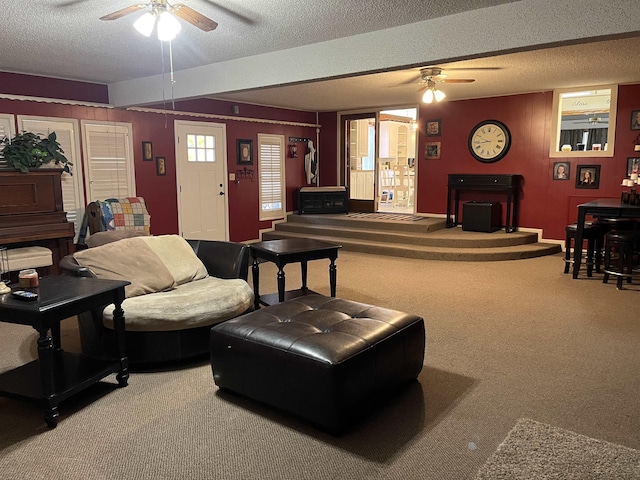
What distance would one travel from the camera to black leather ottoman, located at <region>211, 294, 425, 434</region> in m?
2.32

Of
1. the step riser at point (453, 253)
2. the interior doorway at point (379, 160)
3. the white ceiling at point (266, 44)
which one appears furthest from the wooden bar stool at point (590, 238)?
the interior doorway at point (379, 160)

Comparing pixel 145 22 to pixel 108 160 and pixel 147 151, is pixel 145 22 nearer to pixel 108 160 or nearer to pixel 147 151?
pixel 108 160

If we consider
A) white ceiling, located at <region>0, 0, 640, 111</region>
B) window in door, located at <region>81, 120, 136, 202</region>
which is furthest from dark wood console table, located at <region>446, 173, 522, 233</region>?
window in door, located at <region>81, 120, 136, 202</region>

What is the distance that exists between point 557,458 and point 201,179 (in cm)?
639

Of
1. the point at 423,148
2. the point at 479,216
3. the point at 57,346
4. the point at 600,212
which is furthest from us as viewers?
the point at 423,148

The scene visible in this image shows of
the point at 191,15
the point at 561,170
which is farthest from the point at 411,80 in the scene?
the point at 191,15

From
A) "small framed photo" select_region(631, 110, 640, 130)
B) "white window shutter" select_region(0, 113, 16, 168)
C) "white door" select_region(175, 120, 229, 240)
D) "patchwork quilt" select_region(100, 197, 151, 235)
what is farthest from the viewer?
"white door" select_region(175, 120, 229, 240)

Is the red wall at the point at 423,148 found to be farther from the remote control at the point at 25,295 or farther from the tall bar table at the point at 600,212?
the remote control at the point at 25,295

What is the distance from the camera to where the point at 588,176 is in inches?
279

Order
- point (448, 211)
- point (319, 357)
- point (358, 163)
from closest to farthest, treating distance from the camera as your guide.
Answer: point (319, 357) < point (448, 211) < point (358, 163)

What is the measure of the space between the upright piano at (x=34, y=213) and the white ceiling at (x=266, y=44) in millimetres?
1181

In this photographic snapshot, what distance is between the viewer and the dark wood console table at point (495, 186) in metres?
7.48

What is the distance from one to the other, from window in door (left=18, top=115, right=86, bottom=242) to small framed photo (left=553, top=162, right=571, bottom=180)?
671cm

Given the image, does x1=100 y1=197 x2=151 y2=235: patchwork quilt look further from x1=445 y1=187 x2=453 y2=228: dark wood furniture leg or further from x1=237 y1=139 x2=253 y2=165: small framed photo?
x1=445 y1=187 x2=453 y2=228: dark wood furniture leg
